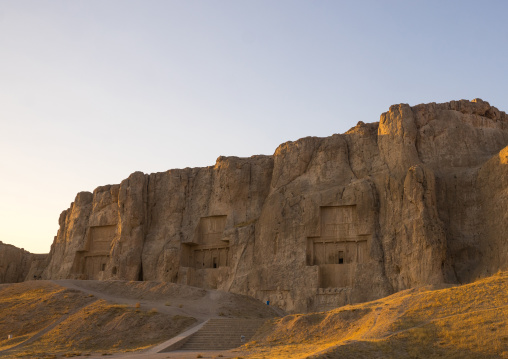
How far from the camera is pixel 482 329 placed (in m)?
20.3

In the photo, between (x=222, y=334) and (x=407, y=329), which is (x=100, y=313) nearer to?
(x=222, y=334)

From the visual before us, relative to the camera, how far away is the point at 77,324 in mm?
30094

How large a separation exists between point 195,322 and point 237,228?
1722cm

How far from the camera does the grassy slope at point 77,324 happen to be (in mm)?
27609

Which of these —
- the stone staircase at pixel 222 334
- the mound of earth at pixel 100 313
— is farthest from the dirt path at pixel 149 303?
the stone staircase at pixel 222 334

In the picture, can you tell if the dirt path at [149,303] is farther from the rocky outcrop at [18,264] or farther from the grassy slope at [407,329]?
the rocky outcrop at [18,264]

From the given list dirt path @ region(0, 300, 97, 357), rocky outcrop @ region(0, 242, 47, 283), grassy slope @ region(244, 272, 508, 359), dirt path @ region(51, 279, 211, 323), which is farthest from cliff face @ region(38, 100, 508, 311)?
dirt path @ region(0, 300, 97, 357)

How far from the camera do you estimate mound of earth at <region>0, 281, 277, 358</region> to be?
2792 cm

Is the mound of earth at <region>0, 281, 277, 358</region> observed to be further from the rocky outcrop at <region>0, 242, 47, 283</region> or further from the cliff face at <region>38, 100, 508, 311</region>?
the rocky outcrop at <region>0, 242, 47, 283</region>

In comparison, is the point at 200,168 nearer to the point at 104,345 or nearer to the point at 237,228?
the point at 237,228

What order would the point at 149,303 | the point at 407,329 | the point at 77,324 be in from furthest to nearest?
the point at 149,303 → the point at 77,324 → the point at 407,329

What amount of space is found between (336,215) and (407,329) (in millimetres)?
21563

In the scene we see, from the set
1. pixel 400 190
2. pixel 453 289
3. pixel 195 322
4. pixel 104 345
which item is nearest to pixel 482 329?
pixel 453 289

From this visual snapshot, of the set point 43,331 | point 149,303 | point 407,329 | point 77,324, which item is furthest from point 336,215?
point 407,329
